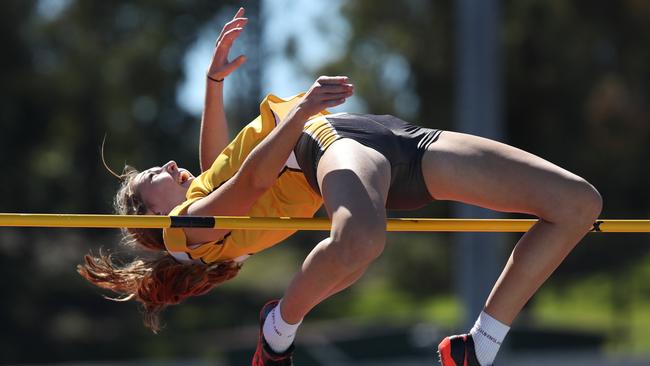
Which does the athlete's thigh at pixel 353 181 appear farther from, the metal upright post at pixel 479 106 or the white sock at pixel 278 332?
the metal upright post at pixel 479 106

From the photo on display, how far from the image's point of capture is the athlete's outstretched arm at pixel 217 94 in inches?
177

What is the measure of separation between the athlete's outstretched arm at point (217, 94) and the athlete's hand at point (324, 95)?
0.80 m

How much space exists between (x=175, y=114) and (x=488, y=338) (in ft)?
46.9

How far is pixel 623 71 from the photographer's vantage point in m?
16.6

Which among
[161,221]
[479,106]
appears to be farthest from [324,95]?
[479,106]

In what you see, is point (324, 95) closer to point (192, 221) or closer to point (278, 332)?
point (192, 221)

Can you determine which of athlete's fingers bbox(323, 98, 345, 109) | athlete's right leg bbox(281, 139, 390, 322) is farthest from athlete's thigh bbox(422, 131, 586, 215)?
athlete's fingers bbox(323, 98, 345, 109)

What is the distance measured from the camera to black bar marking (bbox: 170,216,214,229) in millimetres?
3830

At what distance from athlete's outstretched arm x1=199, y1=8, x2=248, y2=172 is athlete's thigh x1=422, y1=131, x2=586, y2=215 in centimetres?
111

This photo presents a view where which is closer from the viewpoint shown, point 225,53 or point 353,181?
point 353,181

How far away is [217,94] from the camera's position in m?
4.56

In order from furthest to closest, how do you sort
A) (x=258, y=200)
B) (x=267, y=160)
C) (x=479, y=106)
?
(x=479, y=106) → (x=258, y=200) → (x=267, y=160)

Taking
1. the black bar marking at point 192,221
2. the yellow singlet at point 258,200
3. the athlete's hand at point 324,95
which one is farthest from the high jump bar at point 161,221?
the athlete's hand at point 324,95

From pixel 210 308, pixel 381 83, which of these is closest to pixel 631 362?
pixel 381 83
